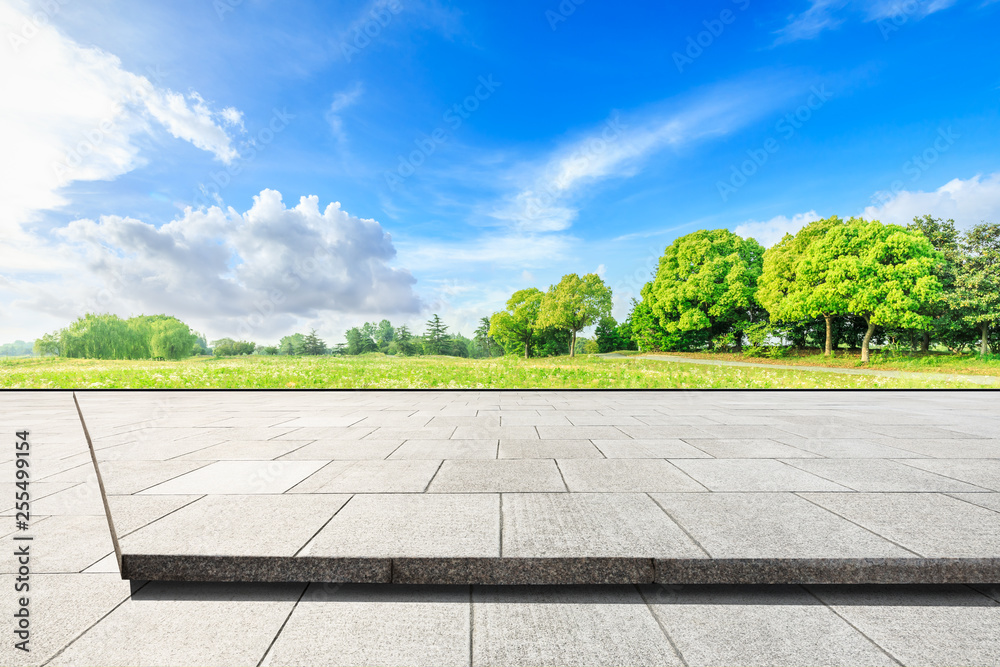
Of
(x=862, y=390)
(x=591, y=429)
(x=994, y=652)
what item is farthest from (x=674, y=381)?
(x=994, y=652)

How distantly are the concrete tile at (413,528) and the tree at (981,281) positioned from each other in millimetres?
34650

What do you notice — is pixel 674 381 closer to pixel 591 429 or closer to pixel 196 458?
pixel 591 429

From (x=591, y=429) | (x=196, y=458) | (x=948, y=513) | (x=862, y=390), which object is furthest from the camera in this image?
(x=862, y=390)

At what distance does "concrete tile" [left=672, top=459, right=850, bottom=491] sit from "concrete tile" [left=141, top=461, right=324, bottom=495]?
13.3 feet

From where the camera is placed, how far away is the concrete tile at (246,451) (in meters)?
5.16

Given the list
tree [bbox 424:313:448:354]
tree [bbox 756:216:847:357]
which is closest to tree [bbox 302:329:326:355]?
tree [bbox 424:313:448:354]

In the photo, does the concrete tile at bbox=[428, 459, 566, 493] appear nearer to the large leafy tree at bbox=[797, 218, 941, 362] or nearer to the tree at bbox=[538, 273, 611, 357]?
the large leafy tree at bbox=[797, 218, 941, 362]

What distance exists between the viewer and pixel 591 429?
7125 millimetres

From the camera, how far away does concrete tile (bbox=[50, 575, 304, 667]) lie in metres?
2.09

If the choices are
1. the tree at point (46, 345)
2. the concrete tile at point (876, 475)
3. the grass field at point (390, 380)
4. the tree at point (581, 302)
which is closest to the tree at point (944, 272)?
the grass field at point (390, 380)

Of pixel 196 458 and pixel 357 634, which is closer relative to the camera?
pixel 357 634

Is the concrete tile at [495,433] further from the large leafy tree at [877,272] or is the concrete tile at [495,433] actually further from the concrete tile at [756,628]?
the large leafy tree at [877,272]

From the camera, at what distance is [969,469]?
4664 millimetres

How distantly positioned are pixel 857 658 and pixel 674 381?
1404 centimetres
